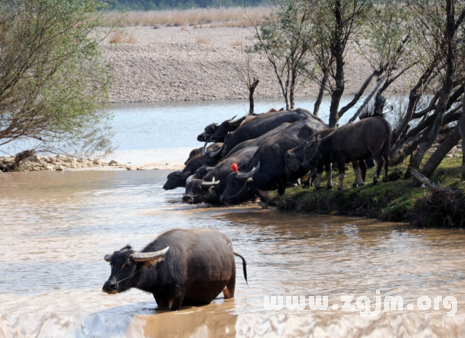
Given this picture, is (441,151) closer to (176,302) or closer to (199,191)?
(199,191)

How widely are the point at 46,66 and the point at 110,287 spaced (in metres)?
16.4

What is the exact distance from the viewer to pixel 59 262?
33.3ft

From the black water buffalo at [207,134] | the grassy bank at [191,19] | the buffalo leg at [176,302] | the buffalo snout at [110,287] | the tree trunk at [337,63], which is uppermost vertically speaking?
the grassy bank at [191,19]

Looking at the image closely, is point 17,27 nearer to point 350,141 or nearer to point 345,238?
point 350,141

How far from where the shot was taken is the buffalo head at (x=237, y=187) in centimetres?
1541

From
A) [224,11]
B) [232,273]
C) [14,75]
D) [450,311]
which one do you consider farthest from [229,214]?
[224,11]

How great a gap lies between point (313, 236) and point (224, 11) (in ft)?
203

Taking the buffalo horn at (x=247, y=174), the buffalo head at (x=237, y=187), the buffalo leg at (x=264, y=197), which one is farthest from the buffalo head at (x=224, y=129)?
the buffalo leg at (x=264, y=197)

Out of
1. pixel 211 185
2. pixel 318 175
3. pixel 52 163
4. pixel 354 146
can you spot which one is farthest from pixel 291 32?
pixel 52 163

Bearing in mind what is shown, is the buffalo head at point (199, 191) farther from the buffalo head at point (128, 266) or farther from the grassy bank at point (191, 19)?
the grassy bank at point (191, 19)

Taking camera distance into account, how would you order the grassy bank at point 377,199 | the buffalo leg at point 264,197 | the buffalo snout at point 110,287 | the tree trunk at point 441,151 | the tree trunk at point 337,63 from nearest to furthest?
the buffalo snout at point 110,287 → the grassy bank at point 377,199 → the tree trunk at point 441,151 → the buffalo leg at point 264,197 → the tree trunk at point 337,63

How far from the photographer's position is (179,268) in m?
7.21

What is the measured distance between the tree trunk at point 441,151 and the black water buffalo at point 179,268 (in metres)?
6.75

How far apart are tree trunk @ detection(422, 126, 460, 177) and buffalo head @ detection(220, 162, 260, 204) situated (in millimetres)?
3712
